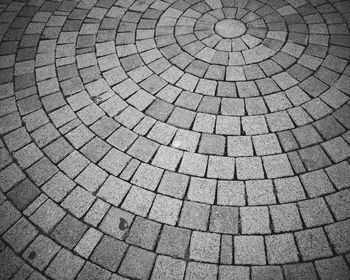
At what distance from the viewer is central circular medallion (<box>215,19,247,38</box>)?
3.65 m

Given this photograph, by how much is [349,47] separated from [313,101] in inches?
43.0

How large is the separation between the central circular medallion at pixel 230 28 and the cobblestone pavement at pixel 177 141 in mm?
23

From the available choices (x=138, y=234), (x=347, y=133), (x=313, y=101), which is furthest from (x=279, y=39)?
(x=138, y=234)

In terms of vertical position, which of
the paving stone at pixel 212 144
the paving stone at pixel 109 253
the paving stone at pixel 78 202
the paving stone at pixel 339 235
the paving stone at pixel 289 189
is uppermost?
the paving stone at pixel 212 144

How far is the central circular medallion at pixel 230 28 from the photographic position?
3652 mm

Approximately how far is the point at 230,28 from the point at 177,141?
2.01 meters

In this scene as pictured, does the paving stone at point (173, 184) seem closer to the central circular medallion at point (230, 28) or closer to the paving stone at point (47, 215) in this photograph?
the paving stone at point (47, 215)

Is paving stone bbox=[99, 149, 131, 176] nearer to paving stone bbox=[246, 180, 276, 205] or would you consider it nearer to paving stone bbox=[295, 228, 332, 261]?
paving stone bbox=[246, 180, 276, 205]

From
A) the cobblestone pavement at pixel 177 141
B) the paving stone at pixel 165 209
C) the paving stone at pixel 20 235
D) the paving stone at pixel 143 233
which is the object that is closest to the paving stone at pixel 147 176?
A: the cobblestone pavement at pixel 177 141

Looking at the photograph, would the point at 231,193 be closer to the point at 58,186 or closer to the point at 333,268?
the point at 333,268

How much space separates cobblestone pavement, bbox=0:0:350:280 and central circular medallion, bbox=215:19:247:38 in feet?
0.07

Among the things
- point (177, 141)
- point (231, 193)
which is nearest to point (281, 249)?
point (231, 193)

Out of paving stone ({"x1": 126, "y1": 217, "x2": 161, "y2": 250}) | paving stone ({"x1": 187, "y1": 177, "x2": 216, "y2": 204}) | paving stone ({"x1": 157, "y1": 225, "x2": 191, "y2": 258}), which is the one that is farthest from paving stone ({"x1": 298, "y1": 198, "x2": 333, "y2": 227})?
paving stone ({"x1": 126, "y1": 217, "x2": 161, "y2": 250})

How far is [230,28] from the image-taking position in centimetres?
373
